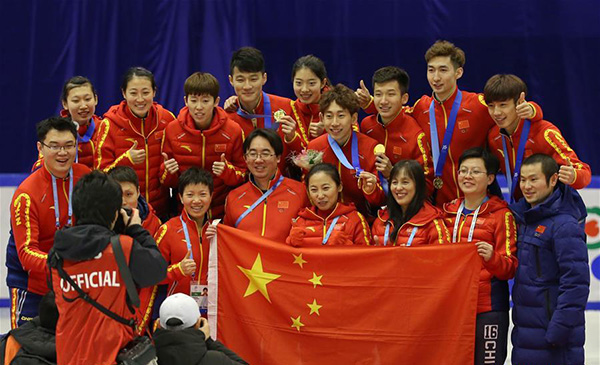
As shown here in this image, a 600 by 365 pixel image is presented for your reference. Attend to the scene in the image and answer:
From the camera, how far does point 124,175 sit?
207 inches

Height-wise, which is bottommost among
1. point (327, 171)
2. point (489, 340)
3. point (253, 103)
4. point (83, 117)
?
point (489, 340)

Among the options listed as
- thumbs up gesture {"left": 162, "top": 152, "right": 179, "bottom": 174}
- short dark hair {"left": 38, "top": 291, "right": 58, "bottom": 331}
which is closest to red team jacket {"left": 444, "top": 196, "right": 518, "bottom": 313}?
thumbs up gesture {"left": 162, "top": 152, "right": 179, "bottom": 174}

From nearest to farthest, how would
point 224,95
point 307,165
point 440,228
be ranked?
point 440,228 → point 307,165 → point 224,95

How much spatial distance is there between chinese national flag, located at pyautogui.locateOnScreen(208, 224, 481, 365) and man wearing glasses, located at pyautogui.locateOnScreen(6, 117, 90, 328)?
0.97 metres

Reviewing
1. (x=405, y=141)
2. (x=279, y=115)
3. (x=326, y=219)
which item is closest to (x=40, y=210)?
(x=279, y=115)

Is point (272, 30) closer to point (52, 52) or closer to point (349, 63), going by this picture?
point (349, 63)

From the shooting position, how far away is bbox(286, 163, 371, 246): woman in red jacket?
5188 mm

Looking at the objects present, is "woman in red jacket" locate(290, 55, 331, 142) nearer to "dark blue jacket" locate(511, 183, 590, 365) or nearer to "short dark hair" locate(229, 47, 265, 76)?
"short dark hair" locate(229, 47, 265, 76)

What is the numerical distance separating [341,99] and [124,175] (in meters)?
1.43

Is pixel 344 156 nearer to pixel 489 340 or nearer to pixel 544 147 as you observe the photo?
pixel 544 147

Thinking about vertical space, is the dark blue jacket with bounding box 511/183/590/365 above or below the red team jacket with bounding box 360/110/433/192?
below

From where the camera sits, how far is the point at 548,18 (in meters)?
9.38

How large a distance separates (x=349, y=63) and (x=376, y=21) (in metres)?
0.54

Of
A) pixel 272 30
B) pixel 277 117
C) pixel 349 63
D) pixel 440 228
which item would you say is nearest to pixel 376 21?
pixel 349 63
